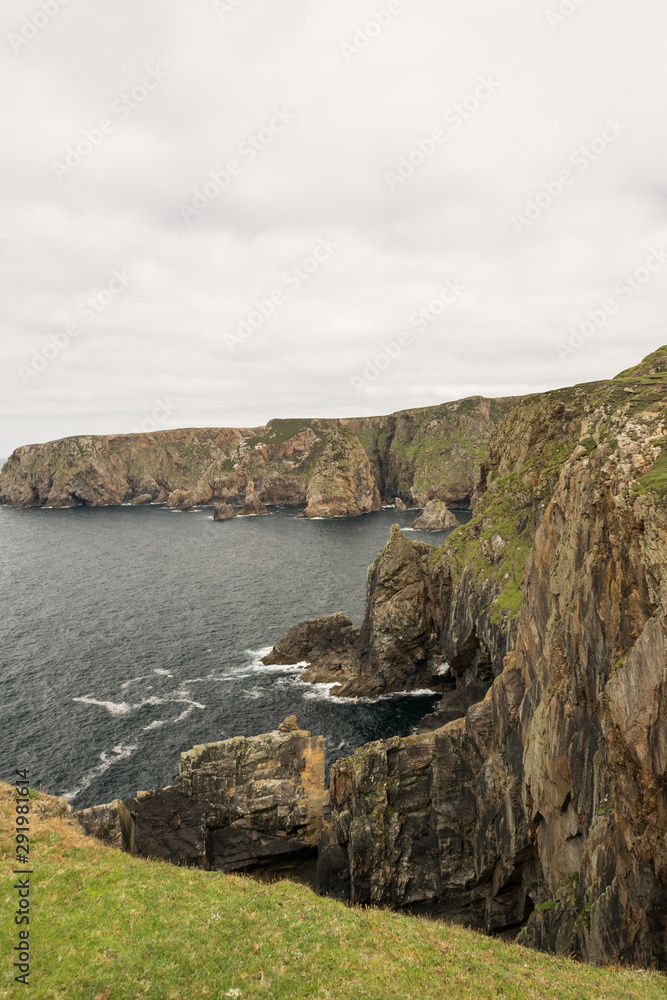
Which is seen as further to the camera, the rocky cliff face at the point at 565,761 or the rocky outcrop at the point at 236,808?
the rocky outcrop at the point at 236,808

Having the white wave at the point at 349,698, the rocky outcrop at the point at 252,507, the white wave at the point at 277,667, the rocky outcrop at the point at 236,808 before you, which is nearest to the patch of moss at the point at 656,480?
the rocky outcrop at the point at 236,808

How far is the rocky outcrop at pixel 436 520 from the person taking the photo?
144m

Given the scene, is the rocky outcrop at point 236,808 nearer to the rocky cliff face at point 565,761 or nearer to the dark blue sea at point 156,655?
the rocky cliff face at point 565,761

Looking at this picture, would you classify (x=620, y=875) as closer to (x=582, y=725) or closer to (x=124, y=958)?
(x=582, y=725)

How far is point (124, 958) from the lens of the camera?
618 inches

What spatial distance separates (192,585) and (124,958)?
87.0m

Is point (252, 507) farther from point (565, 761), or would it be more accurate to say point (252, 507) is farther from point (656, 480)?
point (656, 480)

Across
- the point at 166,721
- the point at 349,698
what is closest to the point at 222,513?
the point at 166,721

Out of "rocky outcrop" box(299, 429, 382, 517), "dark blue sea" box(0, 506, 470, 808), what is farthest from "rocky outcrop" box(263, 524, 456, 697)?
"rocky outcrop" box(299, 429, 382, 517)

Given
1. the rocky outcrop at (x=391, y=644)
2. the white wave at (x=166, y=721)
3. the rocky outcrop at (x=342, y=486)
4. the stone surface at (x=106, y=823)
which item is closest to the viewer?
the stone surface at (x=106, y=823)

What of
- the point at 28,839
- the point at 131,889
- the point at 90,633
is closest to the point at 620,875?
the point at 131,889

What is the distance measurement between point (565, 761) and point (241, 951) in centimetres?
1469

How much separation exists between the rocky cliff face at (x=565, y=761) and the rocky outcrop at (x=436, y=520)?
334ft

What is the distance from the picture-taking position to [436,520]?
14450cm
